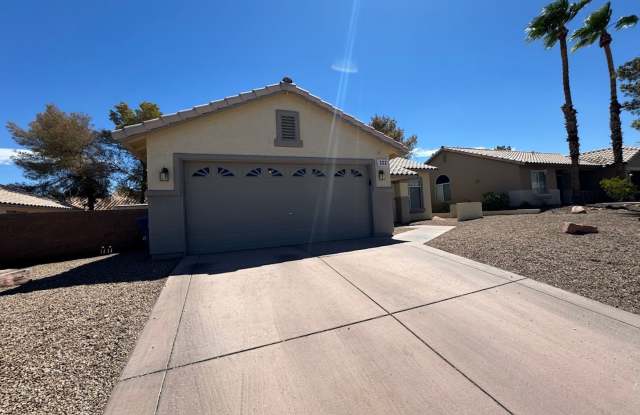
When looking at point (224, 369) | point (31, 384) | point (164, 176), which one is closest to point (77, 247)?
point (164, 176)

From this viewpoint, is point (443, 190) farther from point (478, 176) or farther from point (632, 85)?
point (632, 85)

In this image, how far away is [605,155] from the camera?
75.9 ft

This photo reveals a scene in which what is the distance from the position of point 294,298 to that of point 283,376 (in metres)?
1.73

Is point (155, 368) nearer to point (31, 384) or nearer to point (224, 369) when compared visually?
point (224, 369)

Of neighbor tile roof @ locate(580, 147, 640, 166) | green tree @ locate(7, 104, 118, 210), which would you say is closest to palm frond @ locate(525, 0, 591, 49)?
neighbor tile roof @ locate(580, 147, 640, 166)

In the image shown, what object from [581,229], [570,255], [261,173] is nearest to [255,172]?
[261,173]

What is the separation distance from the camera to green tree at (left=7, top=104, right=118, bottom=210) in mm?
21047

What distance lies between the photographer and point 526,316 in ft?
11.1

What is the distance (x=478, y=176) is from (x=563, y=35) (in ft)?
30.6

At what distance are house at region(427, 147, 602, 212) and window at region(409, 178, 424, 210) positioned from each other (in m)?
6.50

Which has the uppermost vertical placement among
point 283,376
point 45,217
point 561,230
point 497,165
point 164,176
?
point 497,165

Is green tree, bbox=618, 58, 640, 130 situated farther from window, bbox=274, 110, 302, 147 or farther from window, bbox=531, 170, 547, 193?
window, bbox=274, 110, 302, 147

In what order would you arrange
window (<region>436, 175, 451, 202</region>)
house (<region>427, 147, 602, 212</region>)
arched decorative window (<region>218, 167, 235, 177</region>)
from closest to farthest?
1. arched decorative window (<region>218, 167, 235, 177</region>)
2. house (<region>427, 147, 602, 212</region>)
3. window (<region>436, 175, 451, 202</region>)

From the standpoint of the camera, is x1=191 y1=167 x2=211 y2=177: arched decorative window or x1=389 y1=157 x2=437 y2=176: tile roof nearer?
x1=191 y1=167 x2=211 y2=177: arched decorative window
